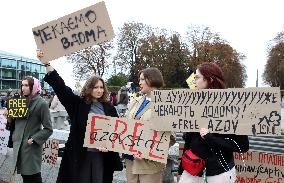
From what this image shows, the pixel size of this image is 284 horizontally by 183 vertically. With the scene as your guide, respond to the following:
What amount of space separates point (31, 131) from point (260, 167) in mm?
2726

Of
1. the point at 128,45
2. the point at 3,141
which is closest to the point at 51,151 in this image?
the point at 3,141

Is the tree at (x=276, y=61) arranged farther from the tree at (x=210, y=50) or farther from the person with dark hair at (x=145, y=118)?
the person with dark hair at (x=145, y=118)

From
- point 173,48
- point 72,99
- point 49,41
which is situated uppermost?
point 173,48

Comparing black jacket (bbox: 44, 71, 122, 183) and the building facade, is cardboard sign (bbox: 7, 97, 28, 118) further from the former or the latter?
the building facade

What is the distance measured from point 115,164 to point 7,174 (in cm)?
344

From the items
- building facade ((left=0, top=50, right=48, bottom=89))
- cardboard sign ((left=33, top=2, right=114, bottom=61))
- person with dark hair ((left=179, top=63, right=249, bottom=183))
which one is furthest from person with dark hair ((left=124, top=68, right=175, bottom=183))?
building facade ((left=0, top=50, right=48, bottom=89))

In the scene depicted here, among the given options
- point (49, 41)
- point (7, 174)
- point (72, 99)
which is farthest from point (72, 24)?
point (7, 174)

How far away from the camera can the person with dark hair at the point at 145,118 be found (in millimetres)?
4281

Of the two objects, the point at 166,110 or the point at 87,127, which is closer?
the point at 166,110

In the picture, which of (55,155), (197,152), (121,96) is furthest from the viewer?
(121,96)

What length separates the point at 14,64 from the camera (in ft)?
350

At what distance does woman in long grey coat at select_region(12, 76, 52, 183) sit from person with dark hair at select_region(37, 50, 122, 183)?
93 cm

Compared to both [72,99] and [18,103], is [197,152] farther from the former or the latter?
[18,103]

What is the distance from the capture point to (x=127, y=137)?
4.39m
